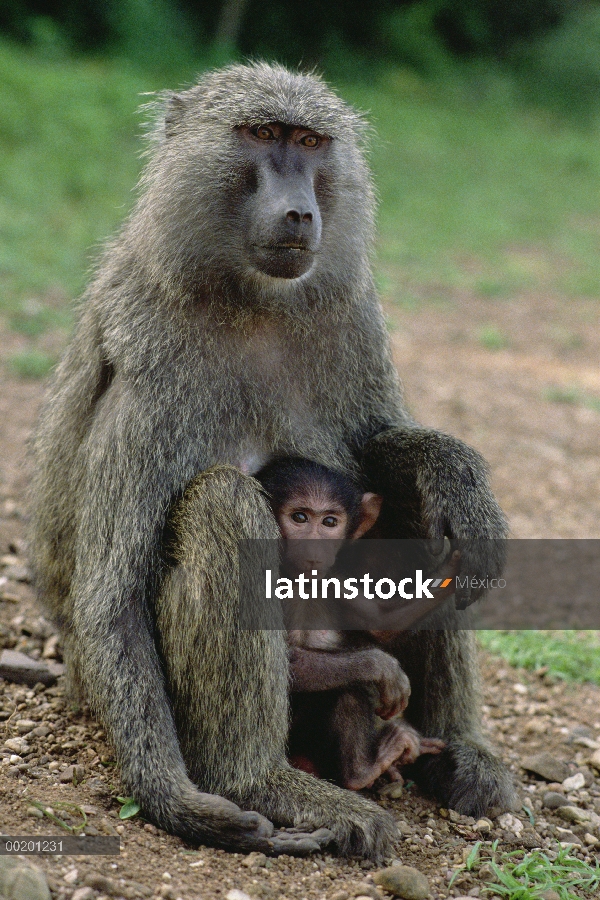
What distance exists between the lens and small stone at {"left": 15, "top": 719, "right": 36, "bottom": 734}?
318cm

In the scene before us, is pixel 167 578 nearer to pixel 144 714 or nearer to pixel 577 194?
pixel 144 714

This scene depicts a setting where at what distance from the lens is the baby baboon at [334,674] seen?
2.97 metres

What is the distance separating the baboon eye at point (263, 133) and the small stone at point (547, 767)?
222 centimetres

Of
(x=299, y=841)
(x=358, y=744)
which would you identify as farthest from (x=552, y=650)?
(x=299, y=841)

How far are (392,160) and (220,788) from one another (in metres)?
13.4

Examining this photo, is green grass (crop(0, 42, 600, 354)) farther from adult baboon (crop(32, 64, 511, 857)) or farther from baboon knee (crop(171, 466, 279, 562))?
baboon knee (crop(171, 466, 279, 562))

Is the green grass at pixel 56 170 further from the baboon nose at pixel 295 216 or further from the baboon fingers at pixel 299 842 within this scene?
the baboon fingers at pixel 299 842

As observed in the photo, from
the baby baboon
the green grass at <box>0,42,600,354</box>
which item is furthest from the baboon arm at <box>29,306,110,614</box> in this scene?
the green grass at <box>0,42,600,354</box>

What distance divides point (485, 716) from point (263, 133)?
90.6 inches

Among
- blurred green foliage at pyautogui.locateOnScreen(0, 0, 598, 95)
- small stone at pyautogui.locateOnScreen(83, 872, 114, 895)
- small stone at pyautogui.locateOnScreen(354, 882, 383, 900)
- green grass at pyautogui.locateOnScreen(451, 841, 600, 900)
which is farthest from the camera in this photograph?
blurred green foliage at pyautogui.locateOnScreen(0, 0, 598, 95)

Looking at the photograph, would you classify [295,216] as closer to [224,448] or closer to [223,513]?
[224,448]

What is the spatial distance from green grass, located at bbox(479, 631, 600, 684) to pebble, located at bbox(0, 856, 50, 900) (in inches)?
102

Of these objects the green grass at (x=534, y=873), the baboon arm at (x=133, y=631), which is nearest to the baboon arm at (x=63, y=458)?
the baboon arm at (x=133, y=631)

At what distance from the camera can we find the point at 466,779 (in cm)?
320
